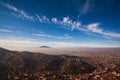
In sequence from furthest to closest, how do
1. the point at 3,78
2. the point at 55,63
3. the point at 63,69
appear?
1. the point at 55,63
2. the point at 63,69
3. the point at 3,78

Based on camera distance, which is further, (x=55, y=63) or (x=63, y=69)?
(x=55, y=63)

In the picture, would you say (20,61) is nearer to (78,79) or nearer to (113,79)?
(78,79)

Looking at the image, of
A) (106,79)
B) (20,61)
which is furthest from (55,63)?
(106,79)

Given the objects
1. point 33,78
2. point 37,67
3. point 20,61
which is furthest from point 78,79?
point 20,61

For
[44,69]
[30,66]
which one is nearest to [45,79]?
[44,69]

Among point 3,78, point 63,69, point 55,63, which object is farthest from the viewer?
point 55,63

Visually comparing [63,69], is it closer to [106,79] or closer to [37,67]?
[37,67]

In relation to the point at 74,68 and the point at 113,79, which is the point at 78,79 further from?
the point at 74,68

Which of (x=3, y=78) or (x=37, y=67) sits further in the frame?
(x=37, y=67)
